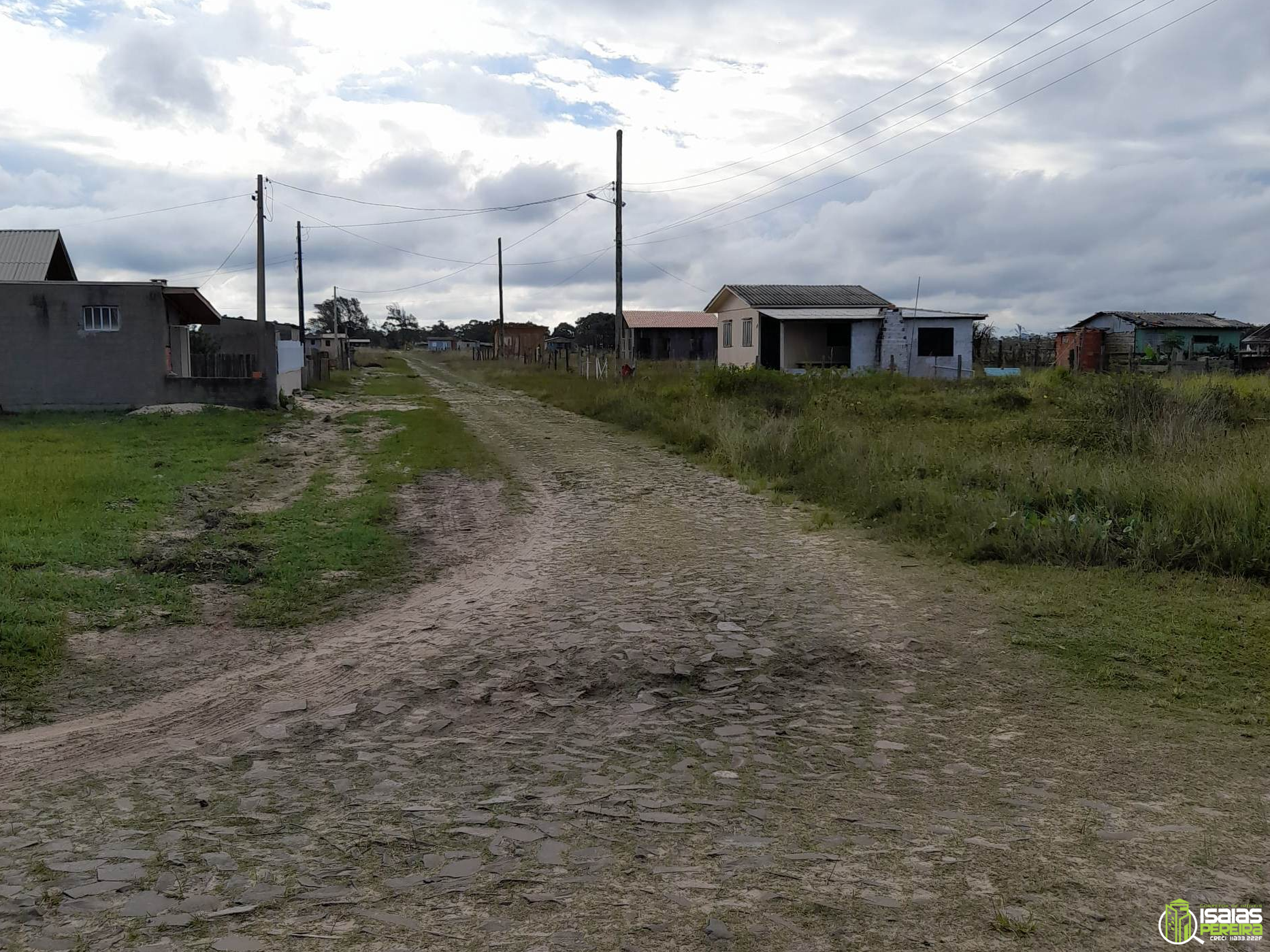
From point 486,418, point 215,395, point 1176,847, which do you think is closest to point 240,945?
point 1176,847

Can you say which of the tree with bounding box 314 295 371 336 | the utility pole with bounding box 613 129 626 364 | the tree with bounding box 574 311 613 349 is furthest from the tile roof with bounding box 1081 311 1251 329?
the tree with bounding box 314 295 371 336

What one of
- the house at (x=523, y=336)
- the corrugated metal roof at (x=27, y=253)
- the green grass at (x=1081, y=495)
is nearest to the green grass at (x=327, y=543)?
the green grass at (x=1081, y=495)

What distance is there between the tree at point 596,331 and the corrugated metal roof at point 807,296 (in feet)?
163

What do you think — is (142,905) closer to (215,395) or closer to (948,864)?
(948,864)

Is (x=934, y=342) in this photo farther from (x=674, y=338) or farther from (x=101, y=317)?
(x=101, y=317)

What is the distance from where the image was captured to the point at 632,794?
456 centimetres

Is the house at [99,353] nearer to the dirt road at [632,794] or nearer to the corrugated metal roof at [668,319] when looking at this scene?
the dirt road at [632,794]

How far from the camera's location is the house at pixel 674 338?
57.6 m

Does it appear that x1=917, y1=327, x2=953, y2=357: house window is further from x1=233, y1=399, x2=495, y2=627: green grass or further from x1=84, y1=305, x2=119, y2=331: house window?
x1=84, y1=305, x2=119, y2=331: house window

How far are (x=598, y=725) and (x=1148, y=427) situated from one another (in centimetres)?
1242

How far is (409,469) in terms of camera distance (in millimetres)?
15203

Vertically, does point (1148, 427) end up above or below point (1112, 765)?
above

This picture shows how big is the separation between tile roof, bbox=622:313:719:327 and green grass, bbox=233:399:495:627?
4178 cm

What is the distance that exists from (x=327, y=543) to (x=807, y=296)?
32.2 metres
